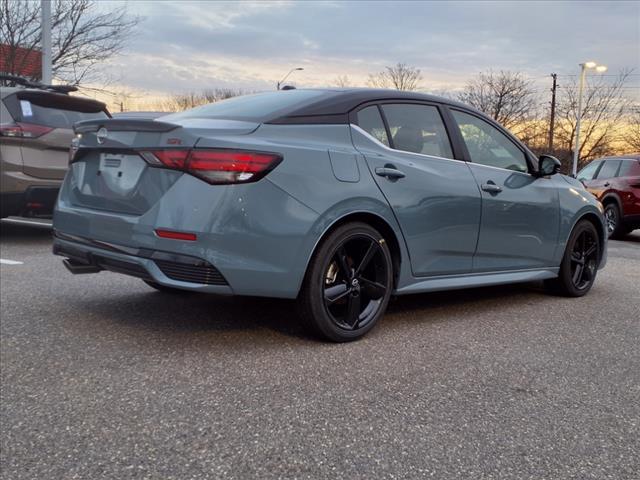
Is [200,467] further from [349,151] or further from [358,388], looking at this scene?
[349,151]

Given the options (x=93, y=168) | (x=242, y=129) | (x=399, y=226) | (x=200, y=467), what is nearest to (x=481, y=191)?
(x=399, y=226)

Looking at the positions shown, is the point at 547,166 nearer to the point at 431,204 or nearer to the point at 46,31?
the point at 431,204

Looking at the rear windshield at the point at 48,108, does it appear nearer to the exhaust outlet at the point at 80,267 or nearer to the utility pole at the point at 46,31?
the exhaust outlet at the point at 80,267

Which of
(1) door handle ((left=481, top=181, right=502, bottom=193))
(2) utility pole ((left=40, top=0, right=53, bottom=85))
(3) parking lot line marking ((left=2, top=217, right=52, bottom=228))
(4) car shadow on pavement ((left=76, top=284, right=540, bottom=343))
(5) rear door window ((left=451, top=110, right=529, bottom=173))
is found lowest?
(3) parking lot line marking ((left=2, top=217, right=52, bottom=228))

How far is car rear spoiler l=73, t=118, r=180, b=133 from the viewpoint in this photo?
3.32m

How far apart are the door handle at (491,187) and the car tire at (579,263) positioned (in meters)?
1.19

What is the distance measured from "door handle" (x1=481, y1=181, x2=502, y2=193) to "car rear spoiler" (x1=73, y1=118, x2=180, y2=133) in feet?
7.30

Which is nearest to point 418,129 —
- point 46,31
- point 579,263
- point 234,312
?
point 234,312

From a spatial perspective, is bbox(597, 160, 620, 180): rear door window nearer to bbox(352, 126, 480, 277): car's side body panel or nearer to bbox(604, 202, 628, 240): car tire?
bbox(604, 202, 628, 240): car tire

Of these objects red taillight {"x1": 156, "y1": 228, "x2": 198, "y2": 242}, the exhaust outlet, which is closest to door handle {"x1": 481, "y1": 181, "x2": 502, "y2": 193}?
red taillight {"x1": 156, "y1": 228, "x2": 198, "y2": 242}

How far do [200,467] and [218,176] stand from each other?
147cm

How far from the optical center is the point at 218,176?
10.4 ft

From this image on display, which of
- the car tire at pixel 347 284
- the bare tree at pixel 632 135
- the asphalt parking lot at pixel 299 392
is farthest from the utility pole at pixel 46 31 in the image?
the bare tree at pixel 632 135

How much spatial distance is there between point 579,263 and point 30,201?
5.69 metres
